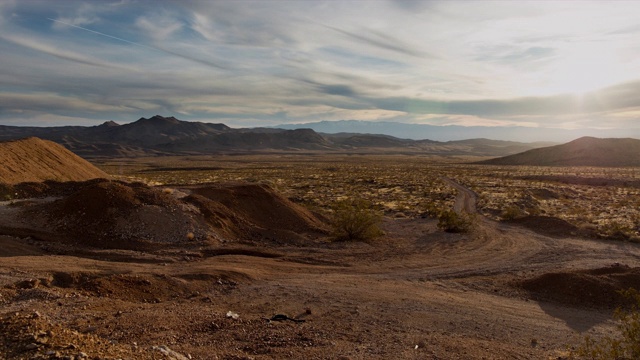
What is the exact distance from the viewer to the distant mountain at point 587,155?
98.4 metres

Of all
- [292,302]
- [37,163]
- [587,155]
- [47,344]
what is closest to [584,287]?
[292,302]

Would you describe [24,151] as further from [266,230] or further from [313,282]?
[313,282]

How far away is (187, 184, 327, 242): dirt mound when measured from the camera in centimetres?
1825

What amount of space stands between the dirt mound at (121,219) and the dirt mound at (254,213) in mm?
1149

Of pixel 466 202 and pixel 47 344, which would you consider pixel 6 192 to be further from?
pixel 466 202

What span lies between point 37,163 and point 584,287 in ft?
98.4

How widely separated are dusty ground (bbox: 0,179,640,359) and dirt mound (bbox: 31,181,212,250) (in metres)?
0.74

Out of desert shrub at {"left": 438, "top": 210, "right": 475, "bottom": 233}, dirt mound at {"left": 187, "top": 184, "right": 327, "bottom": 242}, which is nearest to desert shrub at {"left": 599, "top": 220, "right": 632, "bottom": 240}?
desert shrub at {"left": 438, "top": 210, "right": 475, "bottom": 233}

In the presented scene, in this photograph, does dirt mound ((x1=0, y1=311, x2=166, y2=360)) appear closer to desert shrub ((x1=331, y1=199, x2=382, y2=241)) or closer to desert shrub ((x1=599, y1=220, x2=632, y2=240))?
desert shrub ((x1=331, y1=199, x2=382, y2=241))

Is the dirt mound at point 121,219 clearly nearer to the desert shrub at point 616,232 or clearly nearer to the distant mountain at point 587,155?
the desert shrub at point 616,232

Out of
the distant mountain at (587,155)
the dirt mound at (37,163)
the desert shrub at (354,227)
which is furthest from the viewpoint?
the distant mountain at (587,155)

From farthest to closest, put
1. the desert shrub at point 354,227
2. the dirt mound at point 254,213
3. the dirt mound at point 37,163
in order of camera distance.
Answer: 1. the dirt mound at point 37,163
2. the desert shrub at point 354,227
3. the dirt mound at point 254,213

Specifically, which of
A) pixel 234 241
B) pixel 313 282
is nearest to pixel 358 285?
pixel 313 282

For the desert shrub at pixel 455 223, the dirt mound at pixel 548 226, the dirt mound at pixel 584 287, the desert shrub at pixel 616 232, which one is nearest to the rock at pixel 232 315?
the dirt mound at pixel 584 287
